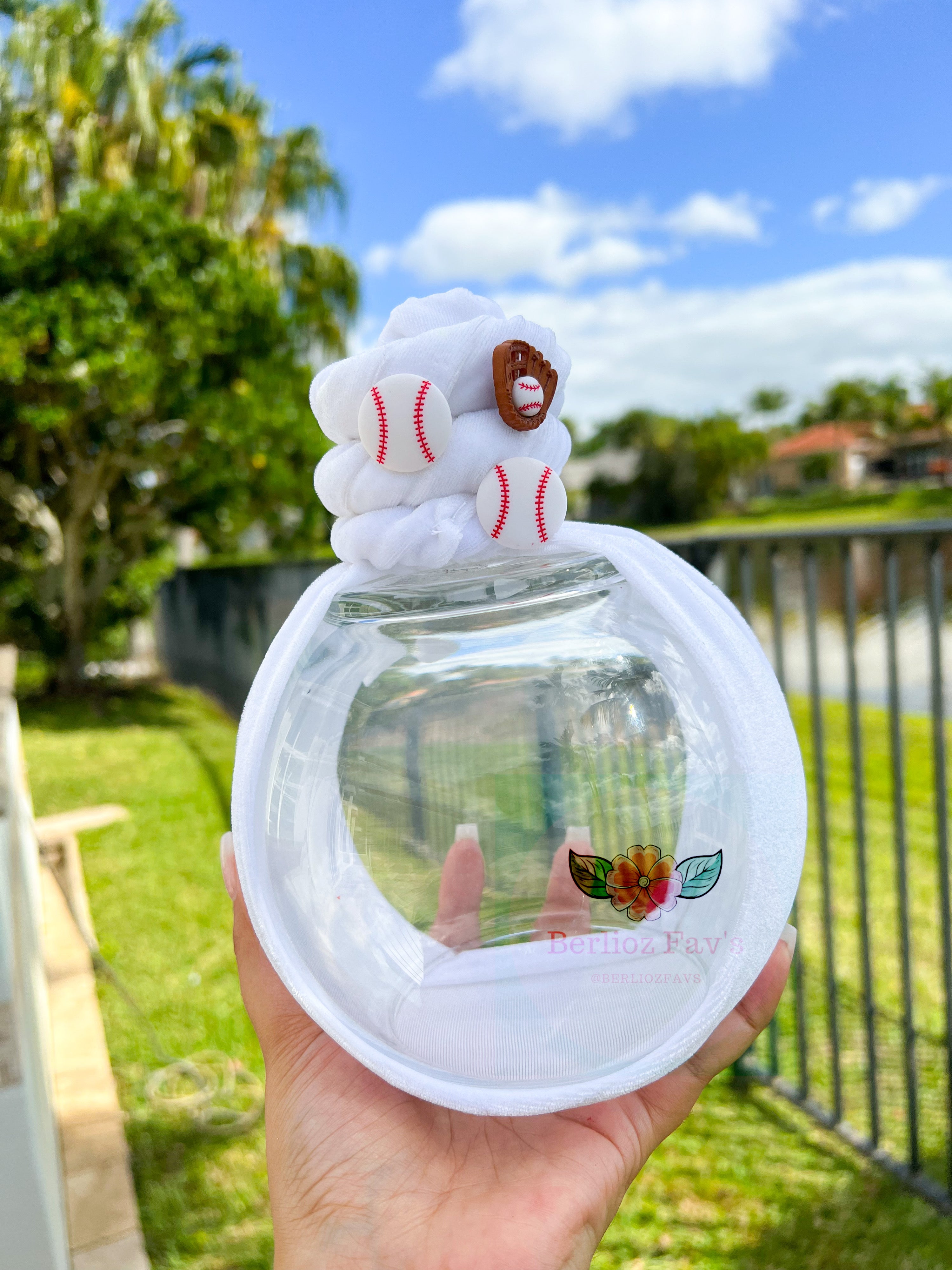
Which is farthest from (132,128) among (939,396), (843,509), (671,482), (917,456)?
(917,456)

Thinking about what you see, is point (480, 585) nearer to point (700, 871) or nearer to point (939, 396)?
point (700, 871)

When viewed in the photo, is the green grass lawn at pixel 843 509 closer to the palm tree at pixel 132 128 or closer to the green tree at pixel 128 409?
the palm tree at pixel 132 128

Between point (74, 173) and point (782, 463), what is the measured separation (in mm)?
63377

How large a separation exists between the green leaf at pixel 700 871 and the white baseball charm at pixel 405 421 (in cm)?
41

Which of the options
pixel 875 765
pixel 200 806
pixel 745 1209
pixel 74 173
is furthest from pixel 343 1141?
pixel 74 173

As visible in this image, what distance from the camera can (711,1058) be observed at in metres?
0.93

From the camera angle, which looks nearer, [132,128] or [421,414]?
[421,414]

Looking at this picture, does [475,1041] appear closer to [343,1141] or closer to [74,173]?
[343,1141]

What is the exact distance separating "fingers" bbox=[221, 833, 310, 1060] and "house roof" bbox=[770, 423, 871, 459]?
66.0 meters

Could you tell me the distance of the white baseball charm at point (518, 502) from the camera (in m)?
0.81

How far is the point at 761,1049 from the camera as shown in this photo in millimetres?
2529

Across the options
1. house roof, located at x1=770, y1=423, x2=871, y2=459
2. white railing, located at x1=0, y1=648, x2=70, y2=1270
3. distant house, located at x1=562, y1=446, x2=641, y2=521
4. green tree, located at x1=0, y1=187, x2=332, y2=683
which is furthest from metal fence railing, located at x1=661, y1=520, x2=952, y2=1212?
house roof, located at x1=770, y1=423, x2=871, y2=459

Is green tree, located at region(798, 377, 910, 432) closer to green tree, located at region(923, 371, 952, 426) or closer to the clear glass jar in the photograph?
green tree, located at region(923, 371, 952, 426)

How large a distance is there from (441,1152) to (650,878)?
35cm
